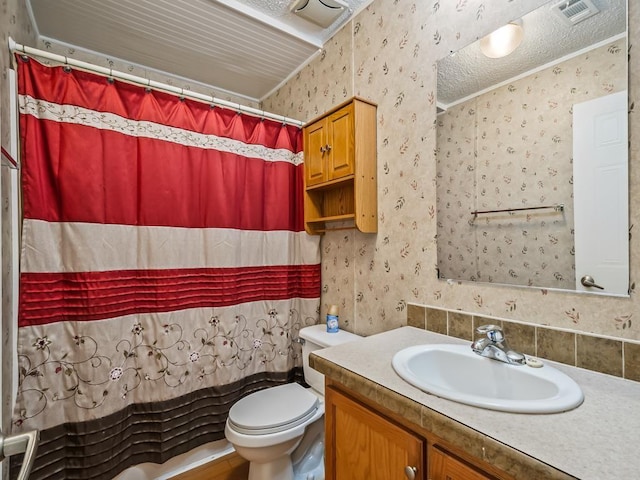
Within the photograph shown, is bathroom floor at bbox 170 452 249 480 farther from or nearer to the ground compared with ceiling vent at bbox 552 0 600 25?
nearer to the ground

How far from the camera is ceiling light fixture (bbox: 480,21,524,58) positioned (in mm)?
1053

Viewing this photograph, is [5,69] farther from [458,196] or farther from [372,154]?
[458,196]

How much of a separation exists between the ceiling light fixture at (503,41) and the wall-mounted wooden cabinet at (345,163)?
569 mm

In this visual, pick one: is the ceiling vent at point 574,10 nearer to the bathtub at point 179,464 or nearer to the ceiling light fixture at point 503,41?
the ceiling light fixture at point 503,41

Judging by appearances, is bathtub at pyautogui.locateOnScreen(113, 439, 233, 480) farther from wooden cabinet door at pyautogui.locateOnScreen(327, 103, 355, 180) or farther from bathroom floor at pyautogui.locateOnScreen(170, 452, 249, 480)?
wooden cabinet door at pyautogui.locateOnScreen(327, 103, 355, 180)

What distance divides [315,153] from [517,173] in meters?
1.09

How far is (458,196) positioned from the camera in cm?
123

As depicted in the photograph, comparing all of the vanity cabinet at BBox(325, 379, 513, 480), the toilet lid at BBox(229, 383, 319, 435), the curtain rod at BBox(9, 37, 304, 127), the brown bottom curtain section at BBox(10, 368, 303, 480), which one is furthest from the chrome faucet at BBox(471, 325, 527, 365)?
the curtain rod at BBox(9, 37, 304, 127)

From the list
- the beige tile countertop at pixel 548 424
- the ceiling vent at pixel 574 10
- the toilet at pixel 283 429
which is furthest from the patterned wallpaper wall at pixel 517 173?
the toilet at pixel 283 429

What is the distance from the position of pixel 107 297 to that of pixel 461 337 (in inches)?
60.4

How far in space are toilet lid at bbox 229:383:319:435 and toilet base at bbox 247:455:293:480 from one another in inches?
8.6

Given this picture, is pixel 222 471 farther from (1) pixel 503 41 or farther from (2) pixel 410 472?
(1) pixel 503 41

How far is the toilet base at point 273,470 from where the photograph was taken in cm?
136

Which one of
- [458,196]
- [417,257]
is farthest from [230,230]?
[458,196]
